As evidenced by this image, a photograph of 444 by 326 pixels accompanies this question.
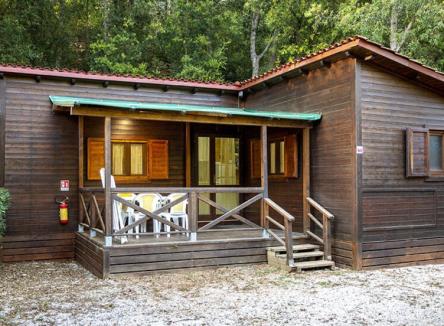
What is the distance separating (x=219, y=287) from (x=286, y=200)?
3175mm

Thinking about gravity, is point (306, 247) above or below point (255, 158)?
below

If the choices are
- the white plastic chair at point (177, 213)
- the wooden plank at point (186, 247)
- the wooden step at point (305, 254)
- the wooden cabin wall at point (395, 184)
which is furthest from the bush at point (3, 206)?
the wooden cabin wall at point (395, 184)

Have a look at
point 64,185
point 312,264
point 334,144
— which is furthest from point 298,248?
point 64,185

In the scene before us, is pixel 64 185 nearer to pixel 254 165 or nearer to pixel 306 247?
pixel 254 165

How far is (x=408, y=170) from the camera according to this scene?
793cm

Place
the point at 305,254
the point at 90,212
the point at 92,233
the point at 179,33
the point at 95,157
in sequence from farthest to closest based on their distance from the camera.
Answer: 1. the point at 179,33
2. the point at 95,157
3. the point at 90,212
4. the point at 92,233
5. the point at 305,254

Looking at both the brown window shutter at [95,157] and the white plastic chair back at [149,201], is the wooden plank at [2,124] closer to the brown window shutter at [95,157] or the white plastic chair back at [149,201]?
the brown window shutter at [95,157]

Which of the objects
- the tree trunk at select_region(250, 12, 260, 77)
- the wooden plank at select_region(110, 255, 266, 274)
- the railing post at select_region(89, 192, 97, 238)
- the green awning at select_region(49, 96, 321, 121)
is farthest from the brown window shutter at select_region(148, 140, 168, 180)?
the tree trunk at select_region(250, 12, 260, 77)

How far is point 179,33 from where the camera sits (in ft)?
58.3

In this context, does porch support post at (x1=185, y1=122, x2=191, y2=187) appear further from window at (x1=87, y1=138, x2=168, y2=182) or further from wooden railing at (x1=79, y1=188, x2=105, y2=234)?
wooden railing at (x1=79, y1=188, x2=105, y2=234)

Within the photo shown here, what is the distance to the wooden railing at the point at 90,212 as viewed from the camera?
7684 mm

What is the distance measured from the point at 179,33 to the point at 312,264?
12.5 m

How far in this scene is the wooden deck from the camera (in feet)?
22.5

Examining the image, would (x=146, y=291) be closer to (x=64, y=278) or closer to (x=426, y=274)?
(x=64, y=278)
